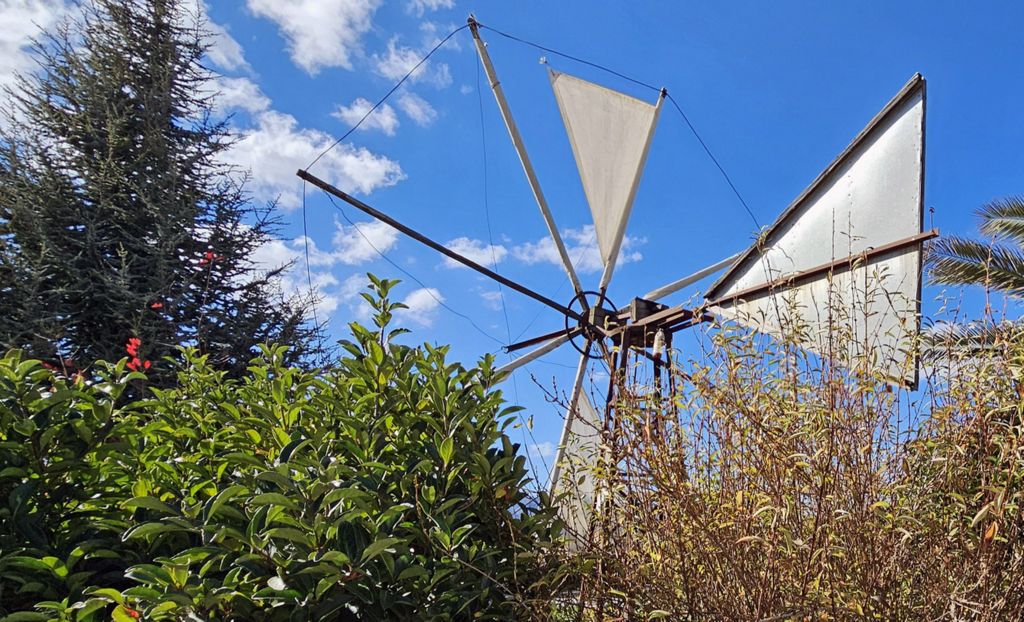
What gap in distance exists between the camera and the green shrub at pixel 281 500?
141cm

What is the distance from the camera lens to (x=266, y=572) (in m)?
1.45

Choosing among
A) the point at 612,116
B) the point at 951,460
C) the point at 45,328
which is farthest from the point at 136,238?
the point at 951,460

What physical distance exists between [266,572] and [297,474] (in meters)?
0.22

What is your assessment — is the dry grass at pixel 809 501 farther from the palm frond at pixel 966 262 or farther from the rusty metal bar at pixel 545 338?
the palm frond at pixel 966 262

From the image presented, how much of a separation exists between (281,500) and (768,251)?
3817 mm

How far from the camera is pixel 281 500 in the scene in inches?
54.9

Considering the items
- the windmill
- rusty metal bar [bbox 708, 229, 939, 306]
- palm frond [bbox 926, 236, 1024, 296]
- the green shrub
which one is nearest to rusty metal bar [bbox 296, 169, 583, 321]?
the windmill

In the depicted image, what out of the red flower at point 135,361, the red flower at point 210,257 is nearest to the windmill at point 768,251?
the red flower at point 210,257

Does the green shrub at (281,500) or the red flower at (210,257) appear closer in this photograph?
the green shrub at (281,500)

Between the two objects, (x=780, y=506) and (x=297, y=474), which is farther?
(x=780, y=506)

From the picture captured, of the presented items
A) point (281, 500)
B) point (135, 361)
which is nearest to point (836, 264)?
point (281, 500)

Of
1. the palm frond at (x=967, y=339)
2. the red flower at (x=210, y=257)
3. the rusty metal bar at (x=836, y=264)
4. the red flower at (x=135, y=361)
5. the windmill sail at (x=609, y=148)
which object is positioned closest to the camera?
the palm frond at (x=967, y=339)

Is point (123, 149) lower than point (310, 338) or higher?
higher

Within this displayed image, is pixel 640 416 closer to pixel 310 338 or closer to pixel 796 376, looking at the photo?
pixel 796 376
